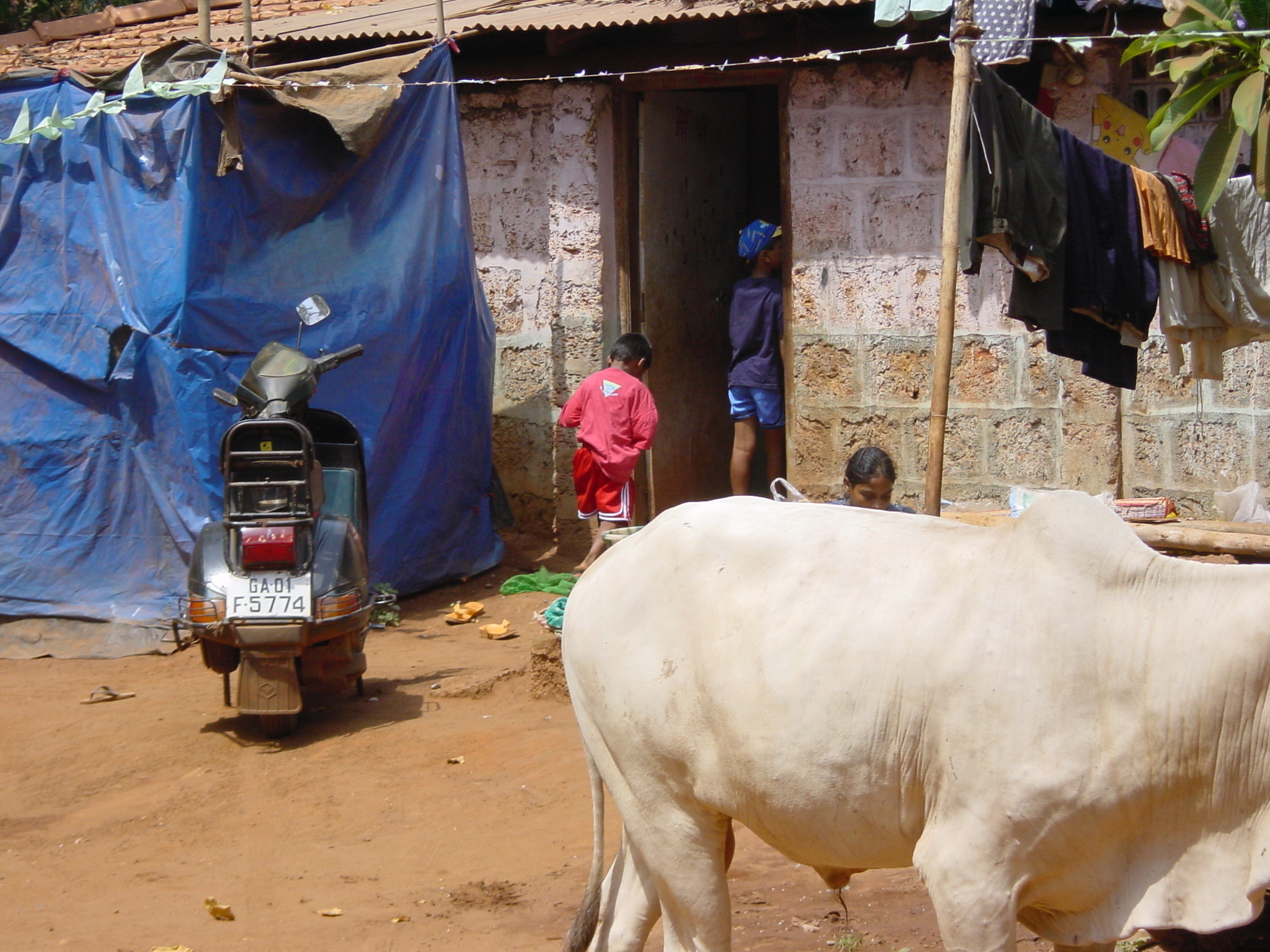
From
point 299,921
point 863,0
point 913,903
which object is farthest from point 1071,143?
point 299,921

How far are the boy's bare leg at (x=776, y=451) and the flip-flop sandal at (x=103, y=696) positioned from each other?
4.50 metres

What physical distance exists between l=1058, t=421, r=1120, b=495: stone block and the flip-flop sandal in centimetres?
533

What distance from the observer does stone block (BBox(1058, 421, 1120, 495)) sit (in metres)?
7.64

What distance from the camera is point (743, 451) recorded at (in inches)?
363

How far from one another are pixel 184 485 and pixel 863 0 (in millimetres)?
4709

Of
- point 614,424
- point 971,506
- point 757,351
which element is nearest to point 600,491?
point 614,424

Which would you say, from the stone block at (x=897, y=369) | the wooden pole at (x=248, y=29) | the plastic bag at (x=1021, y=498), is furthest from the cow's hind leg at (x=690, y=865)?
the wooden pole at (x=248, y=29)

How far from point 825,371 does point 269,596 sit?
4.01 meters

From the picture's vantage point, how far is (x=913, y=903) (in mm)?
4223

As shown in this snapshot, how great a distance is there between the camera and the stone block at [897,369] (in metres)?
8.15

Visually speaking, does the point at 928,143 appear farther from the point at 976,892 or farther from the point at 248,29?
the point at 976,892

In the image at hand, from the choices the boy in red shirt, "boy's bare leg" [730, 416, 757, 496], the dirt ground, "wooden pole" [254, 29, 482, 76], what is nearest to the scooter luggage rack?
the dirt ground

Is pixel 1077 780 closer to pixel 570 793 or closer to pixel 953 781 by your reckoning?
pixel 953 781

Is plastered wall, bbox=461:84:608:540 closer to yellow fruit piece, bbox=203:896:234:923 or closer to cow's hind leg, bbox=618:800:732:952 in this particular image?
yellow fruit piece, bbox=203:896:234:923
